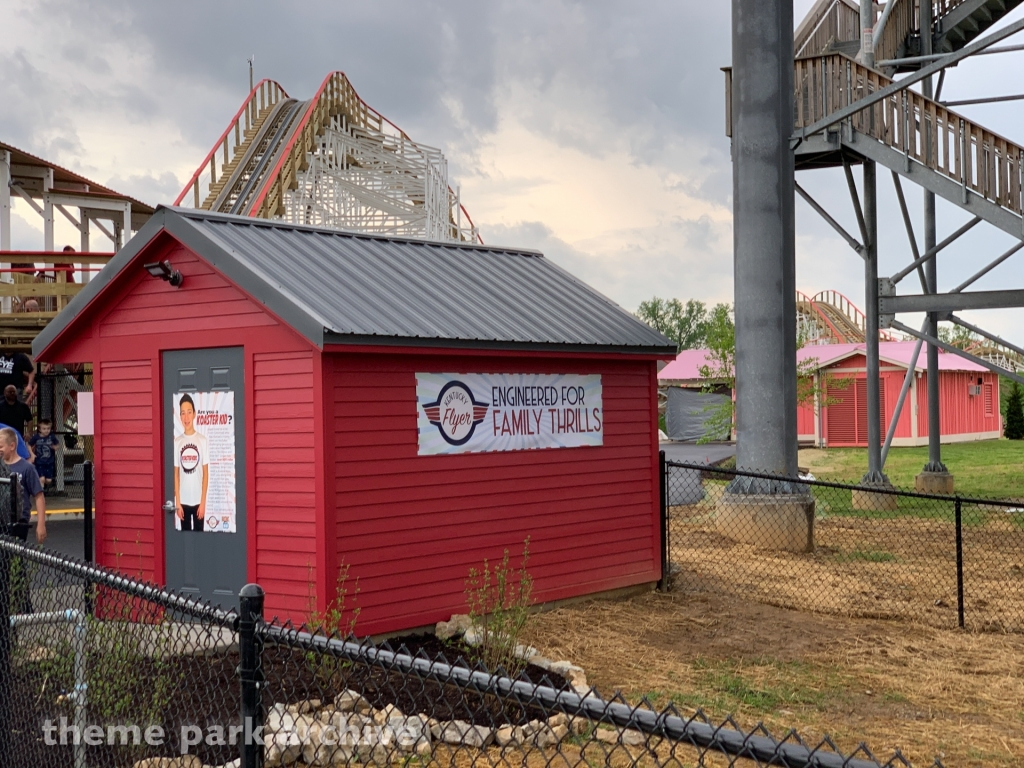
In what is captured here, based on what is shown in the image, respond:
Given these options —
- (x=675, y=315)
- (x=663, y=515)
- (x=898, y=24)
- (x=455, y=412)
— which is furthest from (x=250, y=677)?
(x=675, y=315)

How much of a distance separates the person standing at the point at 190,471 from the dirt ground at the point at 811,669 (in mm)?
2961

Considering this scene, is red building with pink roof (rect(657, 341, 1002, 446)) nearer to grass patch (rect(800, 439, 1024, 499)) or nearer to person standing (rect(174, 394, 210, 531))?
grass patch (rect(800, 439, 1024, 499))

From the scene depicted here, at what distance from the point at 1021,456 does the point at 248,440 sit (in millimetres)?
30063

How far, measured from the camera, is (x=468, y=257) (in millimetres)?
11750

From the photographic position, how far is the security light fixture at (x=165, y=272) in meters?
9.30

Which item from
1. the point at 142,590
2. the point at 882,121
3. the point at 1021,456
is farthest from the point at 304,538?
the point at 1021,456

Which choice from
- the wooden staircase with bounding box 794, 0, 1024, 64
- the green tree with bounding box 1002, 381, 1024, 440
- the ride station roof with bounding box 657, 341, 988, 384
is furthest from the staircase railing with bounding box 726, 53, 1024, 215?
the green tree with bounding box 1002, 381, 1024, 440

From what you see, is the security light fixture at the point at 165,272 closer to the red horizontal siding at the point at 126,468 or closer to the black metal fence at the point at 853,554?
the red horizontal siding at the point at 126,468

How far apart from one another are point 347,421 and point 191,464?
1.67m

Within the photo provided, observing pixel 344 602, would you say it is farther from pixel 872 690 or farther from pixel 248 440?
pixel 872 690

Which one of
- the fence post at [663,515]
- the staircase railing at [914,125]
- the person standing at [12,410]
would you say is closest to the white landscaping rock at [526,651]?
the fence post at [663,515]

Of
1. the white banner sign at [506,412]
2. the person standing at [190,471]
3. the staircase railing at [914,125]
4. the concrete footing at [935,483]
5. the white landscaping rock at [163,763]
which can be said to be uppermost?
the staircase railing at [914,125]

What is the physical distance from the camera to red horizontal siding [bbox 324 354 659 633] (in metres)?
8.57

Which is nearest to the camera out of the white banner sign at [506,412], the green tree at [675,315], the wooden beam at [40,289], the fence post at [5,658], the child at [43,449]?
the fence post at [5,658]
